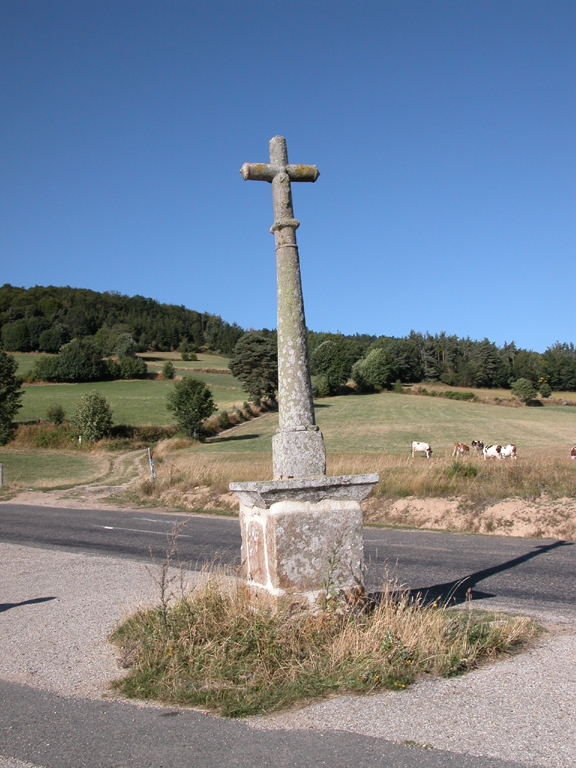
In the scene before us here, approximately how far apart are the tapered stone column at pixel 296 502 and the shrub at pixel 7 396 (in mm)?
41986

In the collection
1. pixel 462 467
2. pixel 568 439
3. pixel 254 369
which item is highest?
pixel 254 369

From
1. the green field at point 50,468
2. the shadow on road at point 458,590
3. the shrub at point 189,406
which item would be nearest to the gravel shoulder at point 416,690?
the shadow on road at point 458,590

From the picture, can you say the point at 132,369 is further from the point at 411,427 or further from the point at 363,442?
the point at 363,442

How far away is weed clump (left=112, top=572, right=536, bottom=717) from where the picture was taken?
12.6 feet

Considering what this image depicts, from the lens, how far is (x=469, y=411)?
197 ft

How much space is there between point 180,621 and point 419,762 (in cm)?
214

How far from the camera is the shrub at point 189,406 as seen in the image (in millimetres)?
45219

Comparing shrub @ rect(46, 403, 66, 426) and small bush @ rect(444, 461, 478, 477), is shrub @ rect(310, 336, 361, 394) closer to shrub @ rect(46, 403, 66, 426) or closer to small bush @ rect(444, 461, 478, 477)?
shrub @ rect(46, 403, 66, 426)

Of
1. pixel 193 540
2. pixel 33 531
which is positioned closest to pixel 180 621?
pixel 193 540

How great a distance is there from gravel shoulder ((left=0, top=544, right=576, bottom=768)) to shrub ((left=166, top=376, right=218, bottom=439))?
127 ft

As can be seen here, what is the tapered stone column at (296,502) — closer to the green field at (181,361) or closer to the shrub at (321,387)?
the shrub at (321,387)

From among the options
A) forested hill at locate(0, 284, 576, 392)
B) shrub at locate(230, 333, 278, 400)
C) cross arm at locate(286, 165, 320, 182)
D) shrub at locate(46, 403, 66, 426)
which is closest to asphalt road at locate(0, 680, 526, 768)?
cross arm at locate(286, 165, 320, 182)

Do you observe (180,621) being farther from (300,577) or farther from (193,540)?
(193,540)

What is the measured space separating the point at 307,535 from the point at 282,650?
0.86 meters
